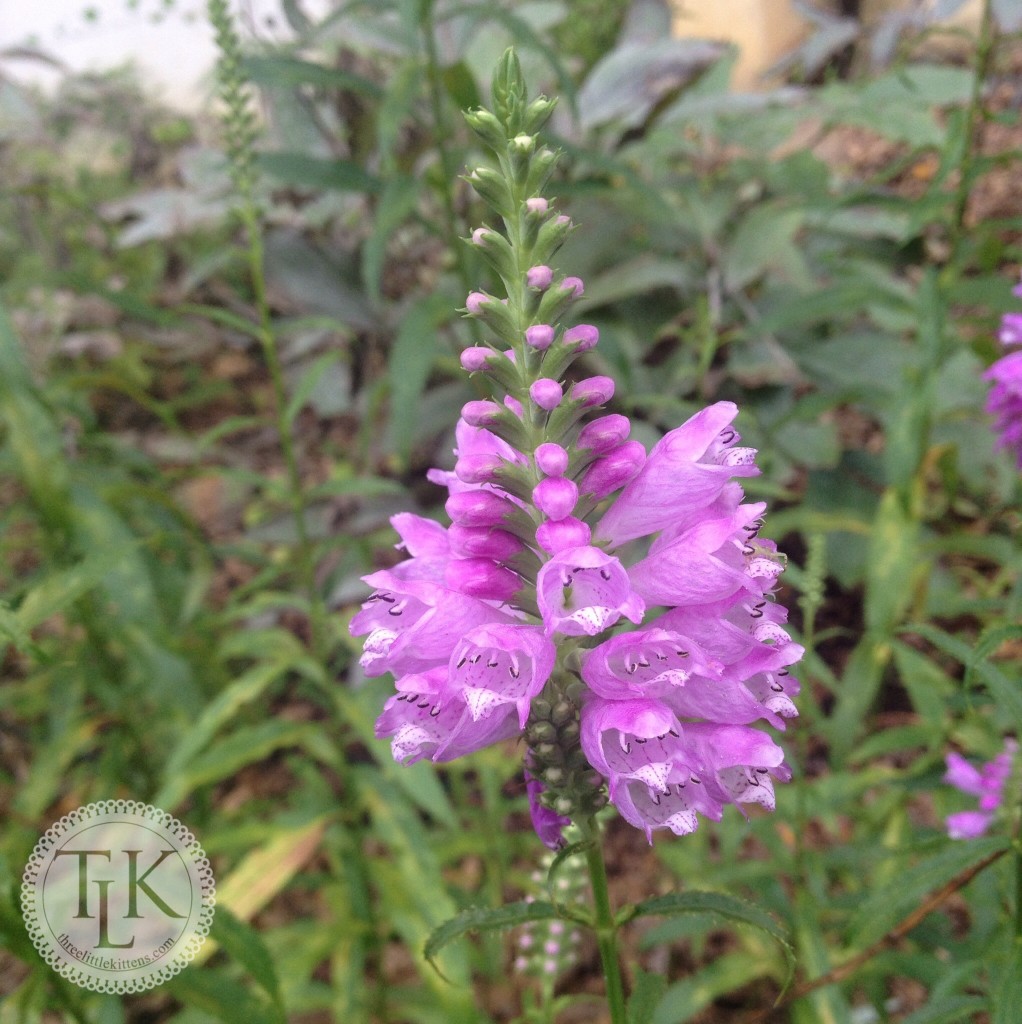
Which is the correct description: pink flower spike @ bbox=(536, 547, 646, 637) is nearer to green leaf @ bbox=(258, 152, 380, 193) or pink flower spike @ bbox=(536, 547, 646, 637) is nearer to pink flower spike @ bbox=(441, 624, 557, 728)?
pink flower spike @ bbox=(441, 624, 557, 728)

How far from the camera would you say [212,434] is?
8.66 ft

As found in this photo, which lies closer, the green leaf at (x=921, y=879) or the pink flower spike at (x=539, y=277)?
the pink flower spike at (x=539, y=277)

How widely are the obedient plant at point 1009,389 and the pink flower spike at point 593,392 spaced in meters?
1.63

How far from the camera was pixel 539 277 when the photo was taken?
1100 mm

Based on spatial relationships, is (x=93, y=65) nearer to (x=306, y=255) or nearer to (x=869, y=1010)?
(x=306, y=255)

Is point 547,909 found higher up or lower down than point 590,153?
lower down

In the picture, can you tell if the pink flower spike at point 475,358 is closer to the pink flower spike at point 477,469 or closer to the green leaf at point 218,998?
the pink flower spike at point 477,469

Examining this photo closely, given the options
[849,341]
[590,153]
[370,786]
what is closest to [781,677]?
[370,786]

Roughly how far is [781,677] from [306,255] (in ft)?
12.0

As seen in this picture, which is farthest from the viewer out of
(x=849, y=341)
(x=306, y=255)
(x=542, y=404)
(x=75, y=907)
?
(x=306, y=255)

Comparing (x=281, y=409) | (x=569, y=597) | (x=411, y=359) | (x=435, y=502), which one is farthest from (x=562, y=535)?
(x=435, y=502)

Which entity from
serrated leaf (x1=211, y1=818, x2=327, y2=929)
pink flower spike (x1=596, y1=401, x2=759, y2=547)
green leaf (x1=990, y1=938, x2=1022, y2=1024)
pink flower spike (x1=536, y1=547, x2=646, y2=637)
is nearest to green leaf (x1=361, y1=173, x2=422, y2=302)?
serrated leaf (x1=211, y1=818, x2=327, y2=929)

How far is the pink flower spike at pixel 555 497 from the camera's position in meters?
1.13

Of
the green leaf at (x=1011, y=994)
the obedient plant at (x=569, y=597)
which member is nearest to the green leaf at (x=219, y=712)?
the obedient plant at (x=569, y=597)
